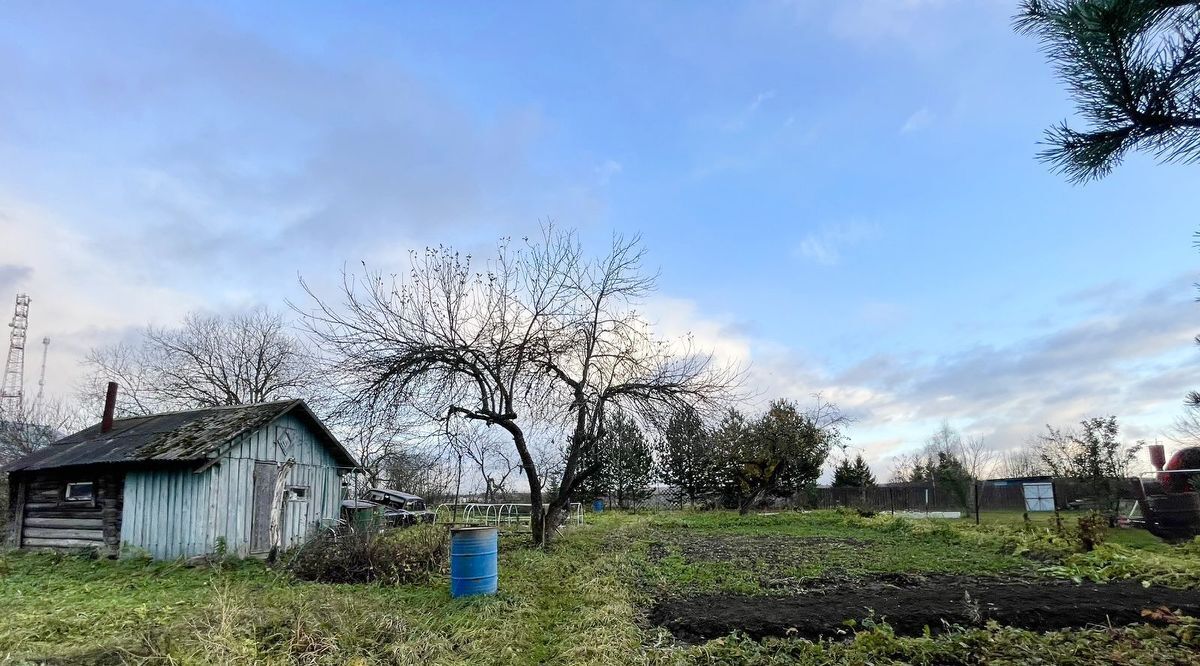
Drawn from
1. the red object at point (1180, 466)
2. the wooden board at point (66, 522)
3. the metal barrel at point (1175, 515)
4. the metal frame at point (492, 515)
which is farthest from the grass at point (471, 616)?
the metal frame at point (492, 515)

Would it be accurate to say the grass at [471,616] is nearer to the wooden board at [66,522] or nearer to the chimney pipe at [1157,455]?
the wooden board at [66,522]

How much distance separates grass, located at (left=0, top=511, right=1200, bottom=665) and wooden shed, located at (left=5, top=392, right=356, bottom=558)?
2.24 feet

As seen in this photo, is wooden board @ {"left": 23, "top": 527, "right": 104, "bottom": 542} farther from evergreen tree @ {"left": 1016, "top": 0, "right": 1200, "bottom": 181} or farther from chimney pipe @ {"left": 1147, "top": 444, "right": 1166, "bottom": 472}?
chimney pipe @ {"left": 1147, "top": 444, "right": 1166, "bottom": 472}

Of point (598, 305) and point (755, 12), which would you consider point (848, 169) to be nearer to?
point (755, 12)

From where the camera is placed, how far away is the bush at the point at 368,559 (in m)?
9.20

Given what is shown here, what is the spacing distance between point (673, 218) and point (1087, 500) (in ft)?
51.4

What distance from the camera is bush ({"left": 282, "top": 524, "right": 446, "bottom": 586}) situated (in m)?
9.20

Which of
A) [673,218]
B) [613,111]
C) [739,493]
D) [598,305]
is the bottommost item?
[739,493]

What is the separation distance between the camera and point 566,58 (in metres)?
9.22

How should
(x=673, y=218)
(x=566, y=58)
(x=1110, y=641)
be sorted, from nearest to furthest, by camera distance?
1. (x=1110, y=641)
2. (x=566, y=58)
3. (x=673, y=218)

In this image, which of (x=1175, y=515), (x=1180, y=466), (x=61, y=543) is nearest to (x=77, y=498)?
(x=61, y=543)

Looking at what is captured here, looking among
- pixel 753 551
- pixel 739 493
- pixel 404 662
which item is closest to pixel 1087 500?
pixel 753 551

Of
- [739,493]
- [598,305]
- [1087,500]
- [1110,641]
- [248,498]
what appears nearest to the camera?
[1110,641]

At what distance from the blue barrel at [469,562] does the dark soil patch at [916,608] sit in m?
2.15
